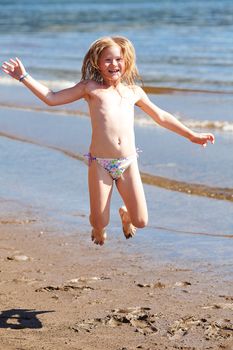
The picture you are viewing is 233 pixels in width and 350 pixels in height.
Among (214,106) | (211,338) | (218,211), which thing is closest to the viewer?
(211,338)

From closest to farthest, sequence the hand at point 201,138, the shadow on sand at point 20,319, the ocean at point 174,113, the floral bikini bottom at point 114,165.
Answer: the shadow on sand at point 20,319 → the floral bikini bottom at point 114,165 → the hand at point 201,138 → the ocean at point 174,113

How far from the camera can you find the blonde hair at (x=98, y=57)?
590 cm

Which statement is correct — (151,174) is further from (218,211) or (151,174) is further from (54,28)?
(54,28)

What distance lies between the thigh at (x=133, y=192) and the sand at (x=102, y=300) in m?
0.52

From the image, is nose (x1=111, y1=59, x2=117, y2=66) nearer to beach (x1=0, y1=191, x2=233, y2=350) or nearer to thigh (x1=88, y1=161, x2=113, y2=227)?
thigh (x1=88, y1=161, x2=113, y2=227)

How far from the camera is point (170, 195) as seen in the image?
908 centimetres

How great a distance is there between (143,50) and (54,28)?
17.9 meters

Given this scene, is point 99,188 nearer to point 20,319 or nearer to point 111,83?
point 111,83

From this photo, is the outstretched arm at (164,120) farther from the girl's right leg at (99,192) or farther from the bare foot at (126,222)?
the bare foot at (126,222)

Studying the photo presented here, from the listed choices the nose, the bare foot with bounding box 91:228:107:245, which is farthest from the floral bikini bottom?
the nose

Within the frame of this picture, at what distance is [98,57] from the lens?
5.92 m

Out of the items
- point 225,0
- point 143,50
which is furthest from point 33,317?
point 225,0

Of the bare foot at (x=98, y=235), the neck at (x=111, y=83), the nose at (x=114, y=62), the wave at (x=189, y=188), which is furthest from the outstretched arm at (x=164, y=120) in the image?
the wave at (x=189, y=188)

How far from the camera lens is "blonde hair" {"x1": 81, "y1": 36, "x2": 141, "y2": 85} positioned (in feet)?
19.4
